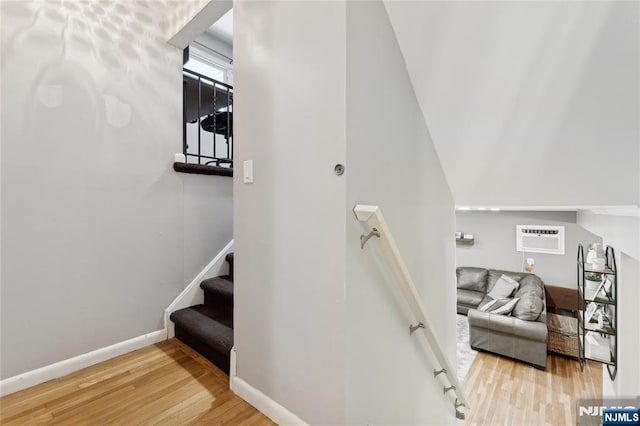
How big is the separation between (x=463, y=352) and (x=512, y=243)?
8.81 ft

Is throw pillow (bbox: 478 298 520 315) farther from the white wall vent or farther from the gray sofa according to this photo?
the white wall vent

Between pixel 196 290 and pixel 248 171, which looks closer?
pixel 248 171

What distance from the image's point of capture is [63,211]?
5.90 feet

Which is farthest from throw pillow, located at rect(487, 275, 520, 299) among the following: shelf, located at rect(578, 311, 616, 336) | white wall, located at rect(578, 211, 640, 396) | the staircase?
the staircase

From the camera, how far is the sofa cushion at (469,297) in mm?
5703

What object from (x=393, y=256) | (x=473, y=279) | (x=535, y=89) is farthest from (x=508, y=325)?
(x=393, y=256)

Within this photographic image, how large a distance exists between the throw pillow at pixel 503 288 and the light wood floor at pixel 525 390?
115 centimetres

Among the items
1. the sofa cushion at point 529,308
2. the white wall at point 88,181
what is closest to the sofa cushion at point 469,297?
the sofa cushion at point 529,308

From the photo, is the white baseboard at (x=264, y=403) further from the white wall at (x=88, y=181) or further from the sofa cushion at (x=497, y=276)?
the sofa cushion at (x=497, y=276)

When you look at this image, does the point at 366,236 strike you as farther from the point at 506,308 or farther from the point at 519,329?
the point at 506,308

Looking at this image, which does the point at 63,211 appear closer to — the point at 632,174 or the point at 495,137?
the point at 495,137

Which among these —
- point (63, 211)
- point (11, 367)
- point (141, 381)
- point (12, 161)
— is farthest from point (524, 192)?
point (11, 367)

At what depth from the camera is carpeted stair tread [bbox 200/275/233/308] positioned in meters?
2.27

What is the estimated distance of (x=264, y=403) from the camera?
4.80 feet
